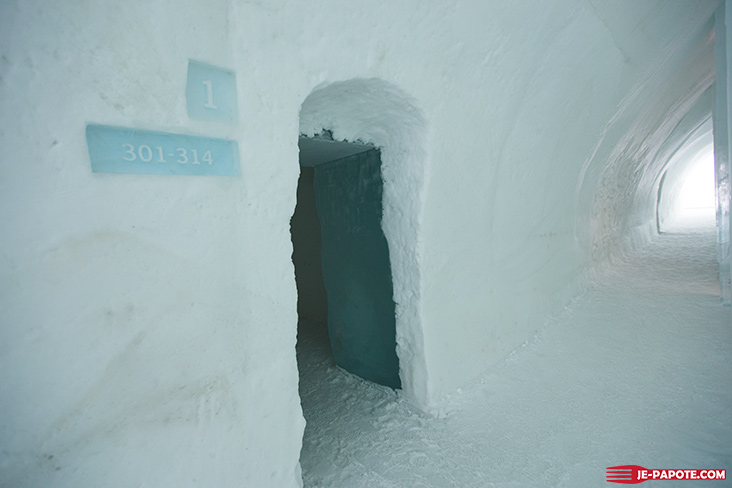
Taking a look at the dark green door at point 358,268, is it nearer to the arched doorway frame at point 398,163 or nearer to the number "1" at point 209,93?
the arched doorway frame at point 398,163

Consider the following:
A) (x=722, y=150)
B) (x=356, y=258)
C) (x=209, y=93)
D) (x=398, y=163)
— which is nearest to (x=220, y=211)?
(x=209, y=93)

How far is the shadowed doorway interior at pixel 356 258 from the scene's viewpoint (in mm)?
2531

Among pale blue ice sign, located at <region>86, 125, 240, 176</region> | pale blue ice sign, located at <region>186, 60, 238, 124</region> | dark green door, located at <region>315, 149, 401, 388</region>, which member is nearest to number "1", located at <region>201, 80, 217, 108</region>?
pale blue ice sign, located at <region>186, 60, 238, 124</region>

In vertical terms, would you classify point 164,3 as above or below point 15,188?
above

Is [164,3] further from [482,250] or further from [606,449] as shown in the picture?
[606,449]

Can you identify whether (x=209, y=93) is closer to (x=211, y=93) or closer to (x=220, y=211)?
(x=211, y=93)

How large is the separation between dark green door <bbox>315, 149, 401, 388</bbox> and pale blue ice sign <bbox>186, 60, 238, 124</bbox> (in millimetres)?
1254

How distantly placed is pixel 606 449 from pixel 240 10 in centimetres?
260

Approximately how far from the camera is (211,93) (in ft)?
4.14

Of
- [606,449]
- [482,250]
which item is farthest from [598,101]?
[606,449]

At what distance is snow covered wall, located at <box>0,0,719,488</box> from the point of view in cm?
98

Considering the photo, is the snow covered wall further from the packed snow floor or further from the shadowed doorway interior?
the packed snow floor

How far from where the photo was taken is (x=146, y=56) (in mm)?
1123

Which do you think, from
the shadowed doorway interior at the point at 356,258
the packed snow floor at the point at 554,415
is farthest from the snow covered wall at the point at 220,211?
the packed snow floor at the point at 554,415
